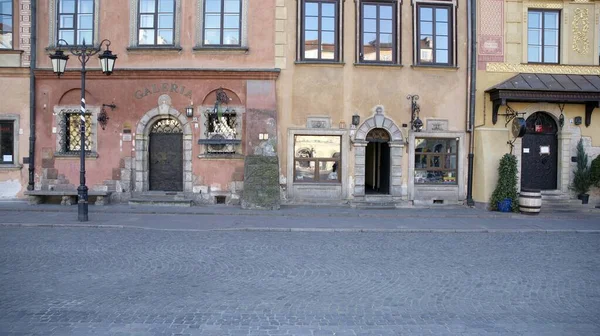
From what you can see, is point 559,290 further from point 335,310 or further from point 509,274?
point 335,310

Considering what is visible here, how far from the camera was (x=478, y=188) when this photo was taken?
17.0 metres

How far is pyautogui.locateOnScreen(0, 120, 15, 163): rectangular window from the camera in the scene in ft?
55.0

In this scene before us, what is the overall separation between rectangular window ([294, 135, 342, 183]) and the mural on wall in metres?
6.17

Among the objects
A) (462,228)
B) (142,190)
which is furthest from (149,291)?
(142,190)

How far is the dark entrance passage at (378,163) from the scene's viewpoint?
17.0m

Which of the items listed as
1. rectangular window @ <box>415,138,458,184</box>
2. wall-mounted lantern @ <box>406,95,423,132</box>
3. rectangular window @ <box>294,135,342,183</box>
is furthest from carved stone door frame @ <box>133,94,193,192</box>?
rectangular window @ <box>415,138,458,184</box>

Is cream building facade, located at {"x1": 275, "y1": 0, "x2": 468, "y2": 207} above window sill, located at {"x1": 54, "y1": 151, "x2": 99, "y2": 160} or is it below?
above

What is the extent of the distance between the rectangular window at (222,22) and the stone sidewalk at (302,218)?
593cm

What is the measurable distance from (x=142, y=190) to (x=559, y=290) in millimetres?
13644

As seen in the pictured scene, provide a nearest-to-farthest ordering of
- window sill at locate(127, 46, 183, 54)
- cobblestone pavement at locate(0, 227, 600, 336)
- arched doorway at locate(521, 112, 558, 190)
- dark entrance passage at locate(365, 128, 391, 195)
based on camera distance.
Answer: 1. cobblestone pavement at locate(0, 227, 600, 336)
2. window sill at locate(127, 46, 183, 54)
3. dark entrance passage at locate(365, 128, 391, 195)
4. arched doorway at locate(521, 112, 558, 190)

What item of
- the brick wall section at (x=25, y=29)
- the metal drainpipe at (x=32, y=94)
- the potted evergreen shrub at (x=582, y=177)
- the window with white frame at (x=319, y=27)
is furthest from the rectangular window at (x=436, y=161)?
the brick wall section at (x=25, y=29)

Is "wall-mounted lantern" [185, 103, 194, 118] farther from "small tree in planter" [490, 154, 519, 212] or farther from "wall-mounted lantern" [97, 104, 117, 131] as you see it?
"small tree in planter" [490, 154, 519, 212]

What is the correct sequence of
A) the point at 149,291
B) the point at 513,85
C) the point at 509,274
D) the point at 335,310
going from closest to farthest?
the point at 335,310 < the point at 149,291 < the point at 509,274 < the point at 513,85

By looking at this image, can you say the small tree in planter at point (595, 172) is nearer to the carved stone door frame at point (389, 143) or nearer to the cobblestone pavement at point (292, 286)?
the carved stone door frame at point (389, 143)
